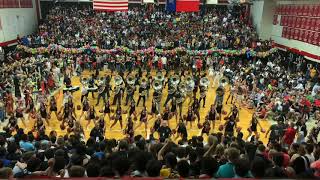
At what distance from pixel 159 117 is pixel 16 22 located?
2374cm

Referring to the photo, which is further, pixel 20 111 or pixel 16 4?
pixel 16 4

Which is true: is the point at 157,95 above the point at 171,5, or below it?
below

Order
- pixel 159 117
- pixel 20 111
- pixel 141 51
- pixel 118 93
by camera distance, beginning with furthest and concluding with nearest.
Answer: pixel 141 51 < pixel 118 93 < pixel 20 111 < pixel 159 117

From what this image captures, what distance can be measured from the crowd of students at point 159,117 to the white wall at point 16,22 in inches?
61.8

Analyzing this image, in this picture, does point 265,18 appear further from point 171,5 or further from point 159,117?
point 159,117

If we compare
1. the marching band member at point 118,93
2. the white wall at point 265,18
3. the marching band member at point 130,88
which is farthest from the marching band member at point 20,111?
the white wall at point 265,18

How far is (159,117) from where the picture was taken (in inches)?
515

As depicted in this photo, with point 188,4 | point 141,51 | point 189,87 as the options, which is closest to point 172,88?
point 189,87

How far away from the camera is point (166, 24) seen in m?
33.5

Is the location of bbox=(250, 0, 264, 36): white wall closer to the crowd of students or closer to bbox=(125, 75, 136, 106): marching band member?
the crowd of students

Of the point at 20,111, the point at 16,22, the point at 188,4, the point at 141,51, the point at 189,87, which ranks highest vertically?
the point at 188,4

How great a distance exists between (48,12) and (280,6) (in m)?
24.9

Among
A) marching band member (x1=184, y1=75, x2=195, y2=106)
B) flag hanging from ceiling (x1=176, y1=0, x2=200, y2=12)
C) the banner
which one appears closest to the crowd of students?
marching band member (x1=184, y1=75, x2=195, y2=106)

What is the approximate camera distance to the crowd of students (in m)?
6.52
